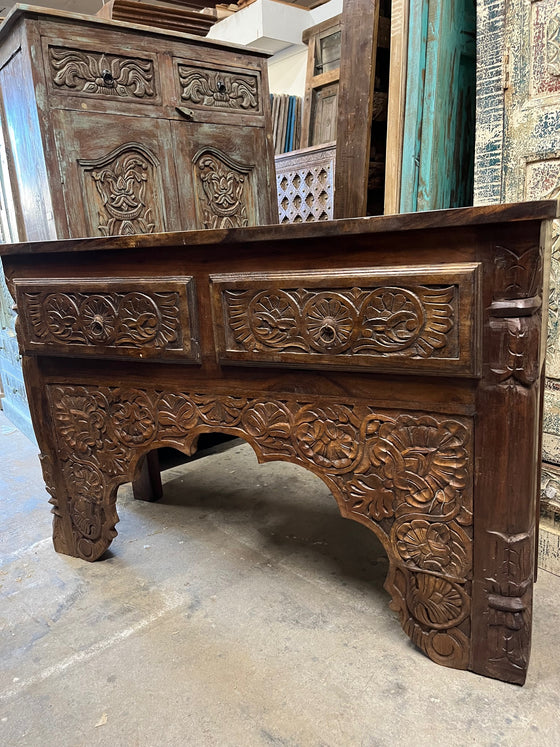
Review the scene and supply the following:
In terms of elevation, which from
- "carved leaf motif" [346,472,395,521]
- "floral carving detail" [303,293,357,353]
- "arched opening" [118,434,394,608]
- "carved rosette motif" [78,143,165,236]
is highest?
"carved rosette motif" [78,143,165,236]

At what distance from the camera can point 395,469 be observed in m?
1.09

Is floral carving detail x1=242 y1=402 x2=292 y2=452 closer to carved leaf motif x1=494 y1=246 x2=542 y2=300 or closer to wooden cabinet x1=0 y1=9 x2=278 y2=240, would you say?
carved leaf motif x1=494 y1=246 x2=542 y2=300

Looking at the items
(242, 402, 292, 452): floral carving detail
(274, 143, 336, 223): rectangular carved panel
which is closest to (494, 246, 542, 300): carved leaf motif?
(242, 402, 292, 452): floral carving detail

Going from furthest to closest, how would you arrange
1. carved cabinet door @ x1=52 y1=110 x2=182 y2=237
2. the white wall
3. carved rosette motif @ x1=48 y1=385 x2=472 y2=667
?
1. the white wall
2. carved cabinet door @ x1=52 y1=110 x2=182 y2=237
3. carved rosette motif @ x1=48 y1=385 x2=472 y2=667

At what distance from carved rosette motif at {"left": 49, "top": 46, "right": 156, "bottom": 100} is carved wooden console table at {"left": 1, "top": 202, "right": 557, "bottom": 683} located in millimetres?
744

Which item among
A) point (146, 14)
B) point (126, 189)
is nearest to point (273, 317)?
point (126, 189)

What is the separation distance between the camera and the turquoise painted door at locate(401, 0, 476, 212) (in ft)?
4.80

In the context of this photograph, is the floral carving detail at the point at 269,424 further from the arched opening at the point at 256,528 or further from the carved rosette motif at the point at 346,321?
the arched opening at the point at 256,528

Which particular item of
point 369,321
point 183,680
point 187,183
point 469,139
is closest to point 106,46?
point 187,183

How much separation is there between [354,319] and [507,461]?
38cm

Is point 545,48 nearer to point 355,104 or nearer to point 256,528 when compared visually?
point 355,104

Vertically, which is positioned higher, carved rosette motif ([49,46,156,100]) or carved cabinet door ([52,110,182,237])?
carved rosette motif ([49,46,156,100])

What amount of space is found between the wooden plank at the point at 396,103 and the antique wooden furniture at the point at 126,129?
0.77 metres

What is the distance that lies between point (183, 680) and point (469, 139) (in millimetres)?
1608
